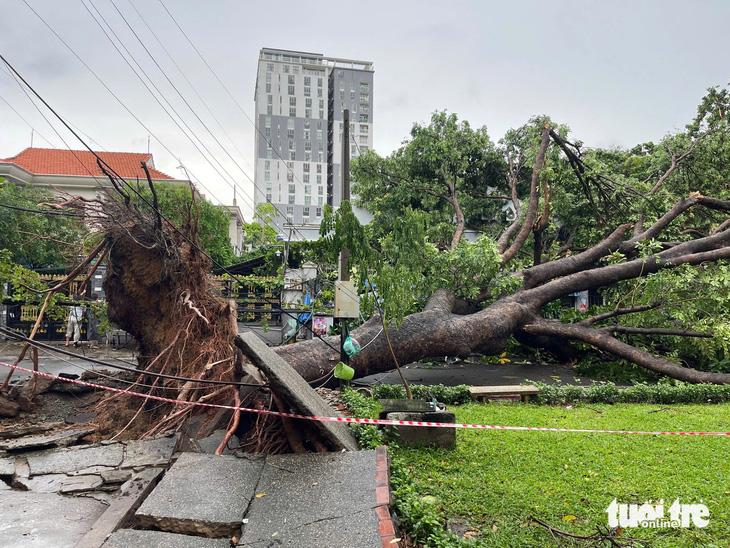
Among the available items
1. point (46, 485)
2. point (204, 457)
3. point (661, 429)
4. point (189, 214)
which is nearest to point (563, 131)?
point (661, 429)

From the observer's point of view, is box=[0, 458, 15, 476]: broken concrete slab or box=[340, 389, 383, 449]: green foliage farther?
box=[340, 389, 383, 449]: green foliage

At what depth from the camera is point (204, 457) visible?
14.1ft

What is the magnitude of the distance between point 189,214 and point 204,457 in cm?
405

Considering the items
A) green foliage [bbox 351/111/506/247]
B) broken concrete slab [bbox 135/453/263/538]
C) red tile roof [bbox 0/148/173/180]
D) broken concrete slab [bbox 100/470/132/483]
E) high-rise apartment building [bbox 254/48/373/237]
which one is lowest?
broken concrete slab [bbox 100/470/132/483]

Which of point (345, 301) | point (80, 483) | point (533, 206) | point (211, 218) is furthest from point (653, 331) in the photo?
point (211, 218)

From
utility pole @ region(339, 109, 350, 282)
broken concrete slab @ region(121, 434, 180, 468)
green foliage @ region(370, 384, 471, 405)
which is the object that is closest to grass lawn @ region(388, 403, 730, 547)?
green foliage @ region(370, 384, 471, 405)

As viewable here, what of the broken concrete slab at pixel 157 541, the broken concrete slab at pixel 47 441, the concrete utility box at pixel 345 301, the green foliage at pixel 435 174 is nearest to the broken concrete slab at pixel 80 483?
the broken concrete slab at pixel 47 441

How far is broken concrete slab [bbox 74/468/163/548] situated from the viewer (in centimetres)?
314

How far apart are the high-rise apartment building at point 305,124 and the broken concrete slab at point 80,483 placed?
70.6 m

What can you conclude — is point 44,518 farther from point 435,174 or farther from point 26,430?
point 435,174

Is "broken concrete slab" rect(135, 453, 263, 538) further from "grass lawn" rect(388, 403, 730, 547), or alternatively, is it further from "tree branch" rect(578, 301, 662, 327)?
"tree branch" rect(578, 301, 662, 327)

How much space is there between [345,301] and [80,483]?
4.03m

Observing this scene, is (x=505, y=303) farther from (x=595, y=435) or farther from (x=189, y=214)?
(x=189, y=214)

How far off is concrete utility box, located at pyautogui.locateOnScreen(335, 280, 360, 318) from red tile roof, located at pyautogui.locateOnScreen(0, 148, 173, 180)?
23.4 metres
